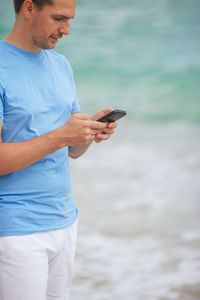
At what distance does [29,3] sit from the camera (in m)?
1.19

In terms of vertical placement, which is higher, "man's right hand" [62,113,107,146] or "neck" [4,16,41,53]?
"neck" [4,16,41,53]

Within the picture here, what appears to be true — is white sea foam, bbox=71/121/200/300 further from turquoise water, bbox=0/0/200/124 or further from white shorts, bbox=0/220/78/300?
turquoise water, bbox=0/0/200/124

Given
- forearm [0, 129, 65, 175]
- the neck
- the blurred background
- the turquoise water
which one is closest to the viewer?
forearm [0, 129, 65, 175]

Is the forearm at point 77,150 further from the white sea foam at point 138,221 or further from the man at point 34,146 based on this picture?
the white sea foam at point 138,221

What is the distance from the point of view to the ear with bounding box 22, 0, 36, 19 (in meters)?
1.19

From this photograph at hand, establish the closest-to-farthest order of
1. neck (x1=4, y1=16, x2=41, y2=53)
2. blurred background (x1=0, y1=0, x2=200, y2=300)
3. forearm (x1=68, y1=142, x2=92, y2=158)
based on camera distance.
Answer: neck (x1=4, y1=16, x2=41, y2=53) → forearm (x1=68, y1=142, x2=92, y2=158) → blurred background (x1=0, y1=0, x2=200, y2=300)

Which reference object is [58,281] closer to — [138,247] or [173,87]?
[138,247]

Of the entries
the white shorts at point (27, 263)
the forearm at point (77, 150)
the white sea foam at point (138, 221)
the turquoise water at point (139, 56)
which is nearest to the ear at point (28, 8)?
the forearm at point (77, 150)

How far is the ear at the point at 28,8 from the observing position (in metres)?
1.19

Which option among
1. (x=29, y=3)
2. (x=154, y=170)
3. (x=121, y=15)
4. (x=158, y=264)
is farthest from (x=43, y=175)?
(x=121, y=15)

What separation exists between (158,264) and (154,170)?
2.80 meters

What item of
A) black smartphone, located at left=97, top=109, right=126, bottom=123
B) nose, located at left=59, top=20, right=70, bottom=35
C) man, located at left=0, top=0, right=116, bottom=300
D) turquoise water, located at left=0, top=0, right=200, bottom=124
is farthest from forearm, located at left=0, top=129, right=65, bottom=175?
turquoise water, located at left=0, top=0, right=200, bottom=124

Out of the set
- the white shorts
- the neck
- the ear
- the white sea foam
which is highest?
the ear

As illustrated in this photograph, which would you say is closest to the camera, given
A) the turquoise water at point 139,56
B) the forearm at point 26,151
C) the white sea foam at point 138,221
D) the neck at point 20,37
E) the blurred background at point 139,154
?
the forearm at point 26,151
